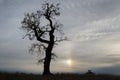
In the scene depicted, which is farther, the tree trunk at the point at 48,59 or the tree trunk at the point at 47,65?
the tree trunk at the point at 48,59

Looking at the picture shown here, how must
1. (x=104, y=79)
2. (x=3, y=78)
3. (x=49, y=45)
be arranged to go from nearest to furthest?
(x=3, y=78)
(x=104, y=79)
(x=49, y=45)

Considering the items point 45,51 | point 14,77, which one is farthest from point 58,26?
point 14,77

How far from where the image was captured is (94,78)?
3447 centimetres

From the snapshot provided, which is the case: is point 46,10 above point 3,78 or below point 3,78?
above

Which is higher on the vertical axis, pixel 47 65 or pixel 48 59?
pixel 48 59

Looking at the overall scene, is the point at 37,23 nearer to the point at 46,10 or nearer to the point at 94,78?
the point at 46,10

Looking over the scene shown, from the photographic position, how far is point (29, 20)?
43750 mm

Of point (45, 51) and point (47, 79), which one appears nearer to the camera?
point (47, 79)

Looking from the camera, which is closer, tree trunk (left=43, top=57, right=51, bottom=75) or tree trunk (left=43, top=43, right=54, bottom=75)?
tree trunk (left=43, top=57, right=51, bottom=75)

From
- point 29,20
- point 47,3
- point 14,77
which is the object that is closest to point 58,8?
point 47,3

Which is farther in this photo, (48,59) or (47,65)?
(48,59)

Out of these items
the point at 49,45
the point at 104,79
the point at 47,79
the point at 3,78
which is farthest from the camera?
the point at 49,45

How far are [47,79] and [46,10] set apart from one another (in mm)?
16416

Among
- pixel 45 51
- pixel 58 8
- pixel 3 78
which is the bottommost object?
pixel 3 78
